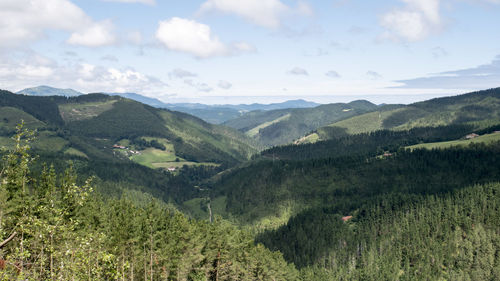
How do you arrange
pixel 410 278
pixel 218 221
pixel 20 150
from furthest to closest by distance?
pixel 410 278 → pixel 218 221 → pixel 20 150

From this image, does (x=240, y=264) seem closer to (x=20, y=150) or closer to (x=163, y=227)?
(x=163, y=227)

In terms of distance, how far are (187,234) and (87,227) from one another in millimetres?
24570

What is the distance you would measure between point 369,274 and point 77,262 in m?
198

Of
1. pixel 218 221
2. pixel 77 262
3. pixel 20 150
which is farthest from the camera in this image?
pixel 218 221

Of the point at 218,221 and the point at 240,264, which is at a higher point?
the point at 218,221

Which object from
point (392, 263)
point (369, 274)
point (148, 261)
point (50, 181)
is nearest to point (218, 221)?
point (148, 261)

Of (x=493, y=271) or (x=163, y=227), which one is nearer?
(x=163, y=227)

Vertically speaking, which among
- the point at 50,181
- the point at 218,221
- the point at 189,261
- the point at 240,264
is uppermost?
the point at 50,181

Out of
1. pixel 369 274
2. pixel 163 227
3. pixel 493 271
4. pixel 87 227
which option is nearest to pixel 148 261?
pixel 163 227

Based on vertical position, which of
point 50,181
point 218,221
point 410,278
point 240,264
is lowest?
point 410,278

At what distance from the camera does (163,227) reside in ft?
294

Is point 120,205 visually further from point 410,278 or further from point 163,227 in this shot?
point 410,278

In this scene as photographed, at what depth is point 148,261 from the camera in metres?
82.8

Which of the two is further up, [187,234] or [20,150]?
[20,150]
